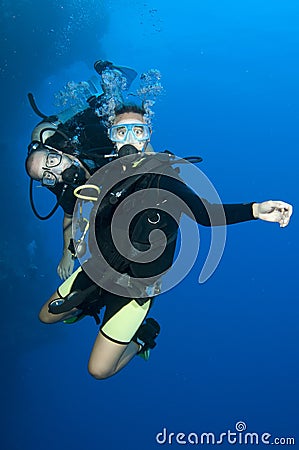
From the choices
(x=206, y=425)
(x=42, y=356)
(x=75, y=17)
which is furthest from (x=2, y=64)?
(x=206, y=425)

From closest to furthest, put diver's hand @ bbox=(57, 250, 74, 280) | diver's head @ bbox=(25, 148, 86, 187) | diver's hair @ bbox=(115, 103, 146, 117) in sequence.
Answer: diver's head @ bbox=(25, 148, 86, 187) < diver's hair @ bbox=(115, 103, 146, 117) < diver's hand @ bbox=(57, 250, 74, 280)

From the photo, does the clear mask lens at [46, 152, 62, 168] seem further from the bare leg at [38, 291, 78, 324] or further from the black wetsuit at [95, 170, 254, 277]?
the bare leg at [38, 291, 78, 324]

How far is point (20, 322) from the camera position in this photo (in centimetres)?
1856

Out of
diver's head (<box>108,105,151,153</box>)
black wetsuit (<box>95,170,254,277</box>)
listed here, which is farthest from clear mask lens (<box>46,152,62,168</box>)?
black wetsuit (<box>95,170,254,277</box>)

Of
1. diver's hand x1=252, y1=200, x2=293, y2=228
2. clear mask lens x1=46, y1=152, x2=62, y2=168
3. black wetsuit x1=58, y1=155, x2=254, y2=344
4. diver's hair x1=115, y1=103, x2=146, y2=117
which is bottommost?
diver's hand x1=252, y1=200, x2=293, y2=228

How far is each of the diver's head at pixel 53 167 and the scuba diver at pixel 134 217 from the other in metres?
0.32

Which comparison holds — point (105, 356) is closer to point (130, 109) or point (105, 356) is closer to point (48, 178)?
point (48, 178)

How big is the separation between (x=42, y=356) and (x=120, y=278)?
2124cm

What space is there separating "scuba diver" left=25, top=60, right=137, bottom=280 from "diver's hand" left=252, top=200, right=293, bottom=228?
49.4 inches

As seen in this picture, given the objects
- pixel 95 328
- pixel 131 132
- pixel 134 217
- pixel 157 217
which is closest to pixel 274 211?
pixel 157 217

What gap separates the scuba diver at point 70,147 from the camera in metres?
3.60

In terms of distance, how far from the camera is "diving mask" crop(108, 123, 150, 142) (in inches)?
141

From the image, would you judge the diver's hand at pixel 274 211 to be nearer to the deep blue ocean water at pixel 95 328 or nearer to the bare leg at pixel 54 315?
the bare leg at pixel 54 315

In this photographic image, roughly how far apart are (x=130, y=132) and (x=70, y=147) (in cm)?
57
